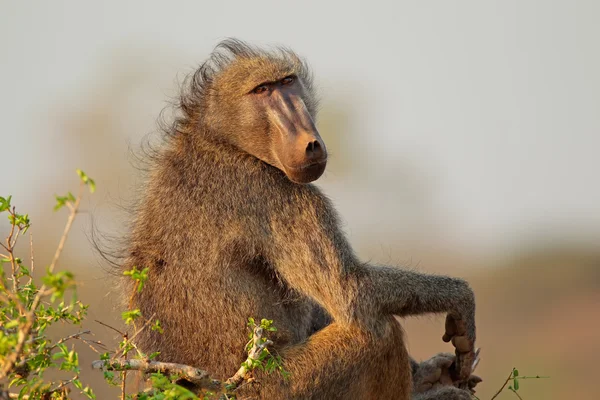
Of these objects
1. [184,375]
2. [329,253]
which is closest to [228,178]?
[329,253]

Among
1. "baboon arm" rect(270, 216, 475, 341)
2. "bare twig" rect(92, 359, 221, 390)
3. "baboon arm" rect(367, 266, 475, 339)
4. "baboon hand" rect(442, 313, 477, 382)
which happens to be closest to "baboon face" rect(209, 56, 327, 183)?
"baboon arm" rect(270, 216, 475, 341)

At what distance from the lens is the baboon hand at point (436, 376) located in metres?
6.00

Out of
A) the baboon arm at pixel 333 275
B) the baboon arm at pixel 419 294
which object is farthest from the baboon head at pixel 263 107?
Answer: the baboon arm at pixel 419 294

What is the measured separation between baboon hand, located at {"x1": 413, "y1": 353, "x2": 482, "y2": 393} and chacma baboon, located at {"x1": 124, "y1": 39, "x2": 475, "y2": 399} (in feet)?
1.29

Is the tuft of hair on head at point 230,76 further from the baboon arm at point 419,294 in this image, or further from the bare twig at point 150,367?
the bare twig at point 150,367

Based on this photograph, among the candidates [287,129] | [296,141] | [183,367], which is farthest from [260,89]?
[183,367]

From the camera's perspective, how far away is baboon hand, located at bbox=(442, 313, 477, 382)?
572 cm

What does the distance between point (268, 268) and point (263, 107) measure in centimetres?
99

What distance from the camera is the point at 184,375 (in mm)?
3818

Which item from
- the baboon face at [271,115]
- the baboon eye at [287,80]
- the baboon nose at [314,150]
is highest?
the baboon eye at [287,80]

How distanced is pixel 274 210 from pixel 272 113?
60 cm

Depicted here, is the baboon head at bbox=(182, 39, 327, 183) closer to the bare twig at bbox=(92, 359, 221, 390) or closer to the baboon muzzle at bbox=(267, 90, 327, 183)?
the baboon muzzle at bbox=(267, 90, 327, 183)

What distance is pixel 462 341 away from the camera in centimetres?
575

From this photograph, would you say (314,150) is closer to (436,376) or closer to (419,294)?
(419,294)
